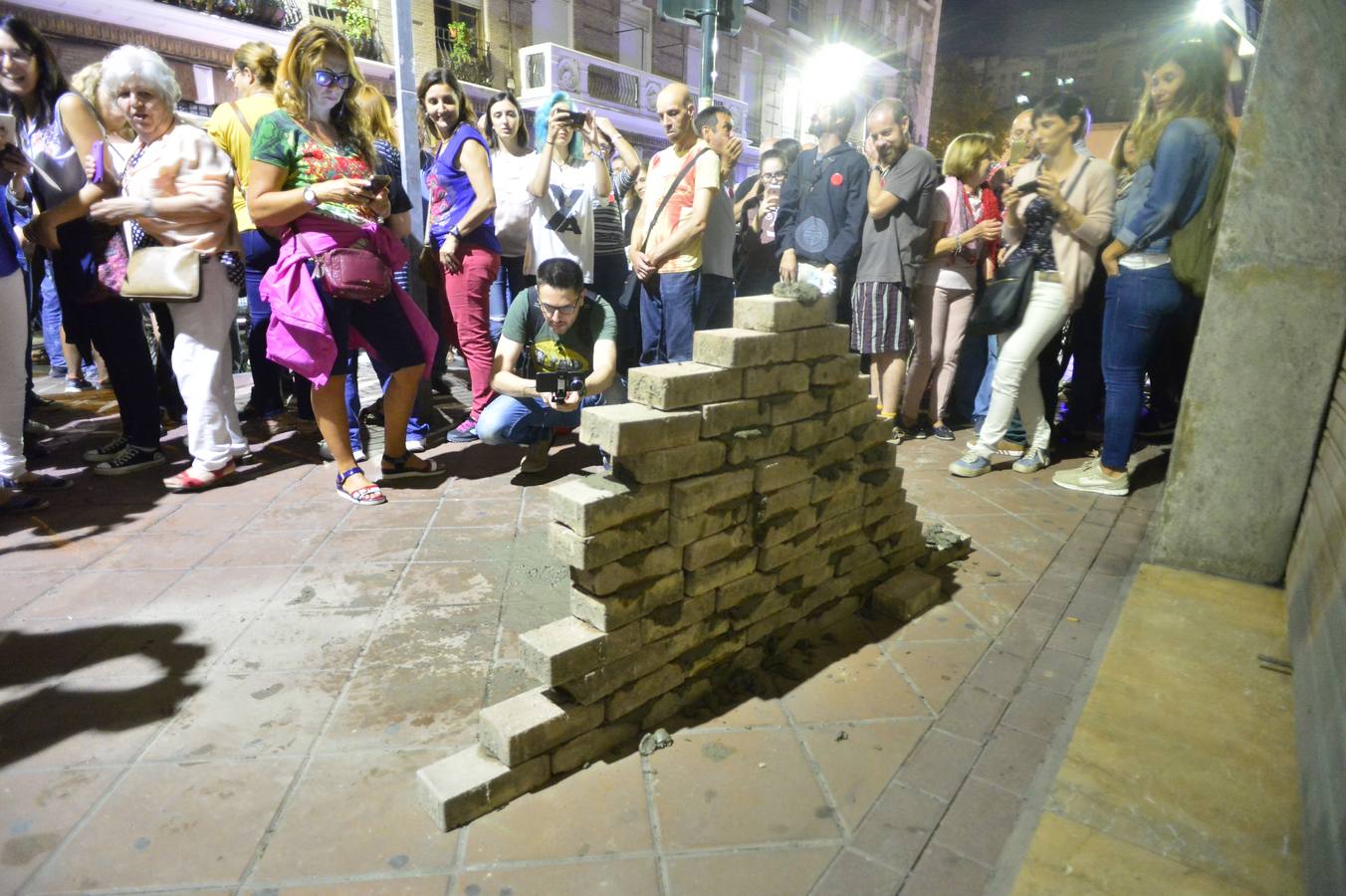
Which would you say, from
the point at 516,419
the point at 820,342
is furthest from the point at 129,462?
the point at 820,342

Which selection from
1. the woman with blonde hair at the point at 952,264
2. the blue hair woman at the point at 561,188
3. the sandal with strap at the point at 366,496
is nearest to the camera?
the sandal with strap at the point at 366,496

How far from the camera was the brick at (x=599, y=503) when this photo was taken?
7.13 feet

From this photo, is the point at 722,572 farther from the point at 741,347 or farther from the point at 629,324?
the point at 629,324

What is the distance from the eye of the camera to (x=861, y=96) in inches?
1411

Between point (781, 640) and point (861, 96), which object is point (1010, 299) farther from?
point (861, 96)

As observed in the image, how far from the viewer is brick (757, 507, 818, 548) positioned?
2.69 metres

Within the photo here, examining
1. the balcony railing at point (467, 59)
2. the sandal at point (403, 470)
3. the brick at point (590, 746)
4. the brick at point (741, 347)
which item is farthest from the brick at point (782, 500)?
the balcony railing at point (467, 59)

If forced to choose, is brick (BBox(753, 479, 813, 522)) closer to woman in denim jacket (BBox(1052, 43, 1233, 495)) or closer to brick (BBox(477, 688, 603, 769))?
brick (BBox(477, 688, 603, 769))

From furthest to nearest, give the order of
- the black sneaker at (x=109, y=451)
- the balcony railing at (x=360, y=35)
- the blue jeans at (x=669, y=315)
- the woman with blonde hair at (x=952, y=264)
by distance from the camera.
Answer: the balcony railing at (x=360, y=35)
the woman with blonde hair at (x=952, y=264)
the blue jeans at (x=669, y=315)
the black sneaker at (x=109, y=451)

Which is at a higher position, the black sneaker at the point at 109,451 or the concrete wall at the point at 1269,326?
the concrete wall at the point at 1269,326

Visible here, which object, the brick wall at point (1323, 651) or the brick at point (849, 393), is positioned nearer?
the brick wall at point (1323, 651)

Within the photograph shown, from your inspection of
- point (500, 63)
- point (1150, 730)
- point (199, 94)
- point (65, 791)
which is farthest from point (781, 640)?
point (500, 63)

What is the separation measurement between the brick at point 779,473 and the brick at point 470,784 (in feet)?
3.56

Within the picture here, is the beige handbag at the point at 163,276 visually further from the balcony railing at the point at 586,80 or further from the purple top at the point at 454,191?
the balcony railing at the point at 586,80
